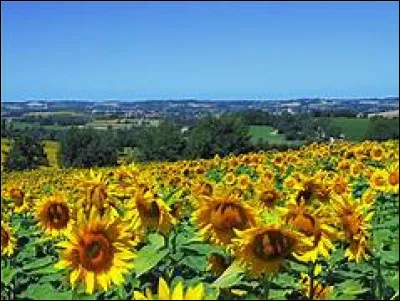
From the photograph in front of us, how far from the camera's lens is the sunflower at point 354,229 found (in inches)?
132

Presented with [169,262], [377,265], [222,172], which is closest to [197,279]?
[169,262]

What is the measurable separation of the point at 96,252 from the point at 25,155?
57.6m

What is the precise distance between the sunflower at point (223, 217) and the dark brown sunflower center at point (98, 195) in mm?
665

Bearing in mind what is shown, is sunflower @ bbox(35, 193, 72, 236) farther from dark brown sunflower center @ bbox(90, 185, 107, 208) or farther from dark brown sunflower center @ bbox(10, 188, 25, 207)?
dark brown sunflower center @ bbox(10, 188, 25, 207)

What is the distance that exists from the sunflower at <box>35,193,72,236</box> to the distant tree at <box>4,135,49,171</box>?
52.1 m

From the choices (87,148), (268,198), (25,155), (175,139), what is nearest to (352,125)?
(175,139)

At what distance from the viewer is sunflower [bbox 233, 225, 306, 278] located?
2.67 m

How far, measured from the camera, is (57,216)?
428 centimetres

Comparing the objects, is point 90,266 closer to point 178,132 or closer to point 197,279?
point 197,279

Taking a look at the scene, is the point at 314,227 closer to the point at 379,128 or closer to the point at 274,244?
the point at 274,244

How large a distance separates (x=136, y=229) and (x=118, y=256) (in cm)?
49

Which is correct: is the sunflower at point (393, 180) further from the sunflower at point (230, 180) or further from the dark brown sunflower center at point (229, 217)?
the dark brown sunflower center at point (229, 217)

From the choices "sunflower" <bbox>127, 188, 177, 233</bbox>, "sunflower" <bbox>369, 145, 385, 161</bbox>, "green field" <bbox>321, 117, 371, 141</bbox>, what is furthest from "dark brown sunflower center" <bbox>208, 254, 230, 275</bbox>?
"green field" <bbox>321, 117, 371, 141</bbox>

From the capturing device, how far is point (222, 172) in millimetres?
12688
